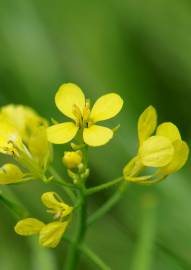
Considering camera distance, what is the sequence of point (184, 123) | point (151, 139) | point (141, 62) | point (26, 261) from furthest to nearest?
point (141, 62)
point (184, 123)
point (26, 261)
point (151, 139)

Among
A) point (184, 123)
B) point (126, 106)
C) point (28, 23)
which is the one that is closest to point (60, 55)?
point (28, 23)

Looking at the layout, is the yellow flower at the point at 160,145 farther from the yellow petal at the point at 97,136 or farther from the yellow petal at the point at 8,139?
the yellow petal at the point at 8,139

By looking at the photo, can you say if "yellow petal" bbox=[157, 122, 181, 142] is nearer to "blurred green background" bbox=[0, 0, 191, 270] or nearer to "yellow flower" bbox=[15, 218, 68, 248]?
"yellow flower" bbox=[15, 218, 68, 248]

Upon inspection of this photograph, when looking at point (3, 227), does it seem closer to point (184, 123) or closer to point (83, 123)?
point (184, 123)

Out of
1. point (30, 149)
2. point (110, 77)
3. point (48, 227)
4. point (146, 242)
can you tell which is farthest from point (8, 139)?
point (110, 77)

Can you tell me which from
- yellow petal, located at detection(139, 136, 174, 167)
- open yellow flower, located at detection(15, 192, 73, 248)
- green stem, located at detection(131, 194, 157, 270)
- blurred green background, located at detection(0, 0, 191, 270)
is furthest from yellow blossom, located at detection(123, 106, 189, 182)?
blurred green background, located at detection(0, 0, 191, 270)

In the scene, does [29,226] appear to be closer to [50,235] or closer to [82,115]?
[50,235]
